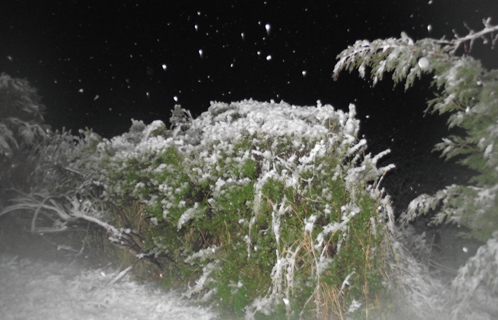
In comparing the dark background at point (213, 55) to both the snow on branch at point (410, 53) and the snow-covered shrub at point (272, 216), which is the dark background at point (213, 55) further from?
the snow-covered shrub at point (272, 216)

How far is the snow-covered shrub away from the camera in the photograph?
2.80 metres

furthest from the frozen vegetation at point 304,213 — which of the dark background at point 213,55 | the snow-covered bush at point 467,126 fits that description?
the dark background at point 213,55

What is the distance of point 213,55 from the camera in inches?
811

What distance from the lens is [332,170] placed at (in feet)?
9.86

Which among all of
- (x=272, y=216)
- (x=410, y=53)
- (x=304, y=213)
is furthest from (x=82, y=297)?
(x=410, y=53)

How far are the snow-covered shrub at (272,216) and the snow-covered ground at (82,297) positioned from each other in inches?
11.5

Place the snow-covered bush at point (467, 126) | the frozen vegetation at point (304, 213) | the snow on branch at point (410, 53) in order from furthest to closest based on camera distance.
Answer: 1. the snow on branch at point (410, 53)
2. the frozen vegetation at point (304, 213)
3. the snow-covered bush at point (467, 126)

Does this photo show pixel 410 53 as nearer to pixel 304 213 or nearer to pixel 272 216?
pixel 304 213

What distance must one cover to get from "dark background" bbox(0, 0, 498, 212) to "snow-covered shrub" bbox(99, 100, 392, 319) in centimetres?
439

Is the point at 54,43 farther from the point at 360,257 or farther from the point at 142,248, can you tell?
the point at 360,257

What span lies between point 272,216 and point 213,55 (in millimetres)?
19103

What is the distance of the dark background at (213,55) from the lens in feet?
27.2

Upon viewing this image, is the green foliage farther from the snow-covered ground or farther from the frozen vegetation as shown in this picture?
the snow-covered ground

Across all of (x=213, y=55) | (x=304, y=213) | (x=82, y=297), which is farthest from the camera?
(x=213, y=55)
